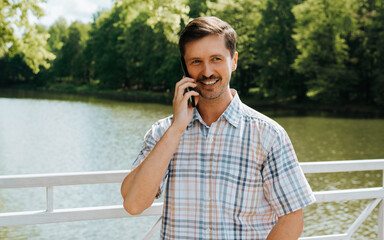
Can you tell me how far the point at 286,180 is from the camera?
1.73m

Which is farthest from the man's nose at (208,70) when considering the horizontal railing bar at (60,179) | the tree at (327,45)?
the tree at (327,45)

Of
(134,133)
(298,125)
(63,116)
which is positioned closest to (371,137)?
(298,125)

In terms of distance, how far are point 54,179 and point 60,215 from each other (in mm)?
228

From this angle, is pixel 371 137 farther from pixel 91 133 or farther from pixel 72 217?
pixel 72 217

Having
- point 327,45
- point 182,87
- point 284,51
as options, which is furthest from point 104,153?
point 284,51

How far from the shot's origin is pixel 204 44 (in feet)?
5.98

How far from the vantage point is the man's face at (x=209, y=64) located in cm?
183

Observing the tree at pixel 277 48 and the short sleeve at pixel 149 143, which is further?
the tree at pixel 277 48

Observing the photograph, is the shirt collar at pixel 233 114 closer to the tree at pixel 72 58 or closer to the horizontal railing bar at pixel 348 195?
the horizontal railing bar at pixel 348 195

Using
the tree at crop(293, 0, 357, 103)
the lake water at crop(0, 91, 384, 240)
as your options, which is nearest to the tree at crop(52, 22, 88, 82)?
the lake water at crop(0, 91, 384, 240)

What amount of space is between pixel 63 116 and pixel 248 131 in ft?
101

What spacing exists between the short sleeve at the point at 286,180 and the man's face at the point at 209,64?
334 mm

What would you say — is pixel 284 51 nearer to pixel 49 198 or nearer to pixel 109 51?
pixel 109 51

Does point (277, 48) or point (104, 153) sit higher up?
point (277, 48)
